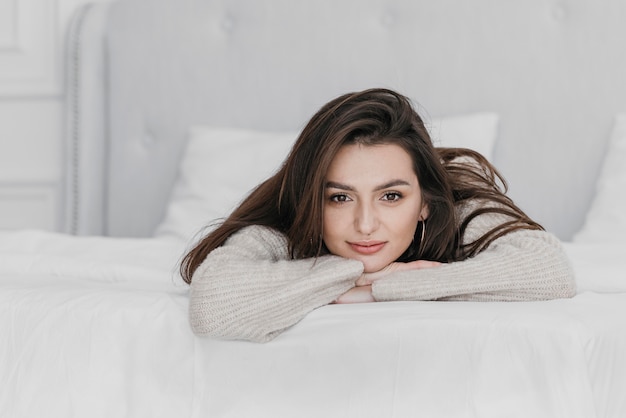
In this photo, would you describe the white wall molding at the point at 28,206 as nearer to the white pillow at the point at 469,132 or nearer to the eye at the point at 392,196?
the white pillow at the point at 469,132

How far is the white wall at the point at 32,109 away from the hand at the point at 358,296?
1.64 metres

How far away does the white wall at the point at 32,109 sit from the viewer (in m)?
2.67

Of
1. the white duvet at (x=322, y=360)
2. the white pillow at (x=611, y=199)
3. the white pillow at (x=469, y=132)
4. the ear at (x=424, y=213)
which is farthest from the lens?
the white pillow at (x=469, y=132)

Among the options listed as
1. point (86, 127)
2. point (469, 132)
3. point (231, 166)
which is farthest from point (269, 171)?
point (86, 127)

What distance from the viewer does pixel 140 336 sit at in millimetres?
1154

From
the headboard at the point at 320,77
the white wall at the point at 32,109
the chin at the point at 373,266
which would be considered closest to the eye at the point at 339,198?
the chin at the point at 373,266

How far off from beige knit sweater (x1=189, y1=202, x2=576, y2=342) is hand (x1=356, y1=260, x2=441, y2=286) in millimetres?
33

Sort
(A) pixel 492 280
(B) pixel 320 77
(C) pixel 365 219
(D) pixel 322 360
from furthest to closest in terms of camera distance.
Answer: (B) pixel 320 77 < (C) pixel 365 219 < (A) pixel 492 280 < (D) pixel 322 360

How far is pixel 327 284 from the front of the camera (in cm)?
125

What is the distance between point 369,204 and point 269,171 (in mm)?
896

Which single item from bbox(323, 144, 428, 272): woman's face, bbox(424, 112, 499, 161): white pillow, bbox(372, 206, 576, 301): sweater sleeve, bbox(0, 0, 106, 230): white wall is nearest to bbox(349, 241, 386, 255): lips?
bbox(323, 144, 428, 272): woman's face

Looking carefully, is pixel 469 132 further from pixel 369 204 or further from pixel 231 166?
pixel 369 204

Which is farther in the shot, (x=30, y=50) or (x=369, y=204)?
(x=30, y=50)

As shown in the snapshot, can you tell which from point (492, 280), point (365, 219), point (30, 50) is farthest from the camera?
point (30, 50)
